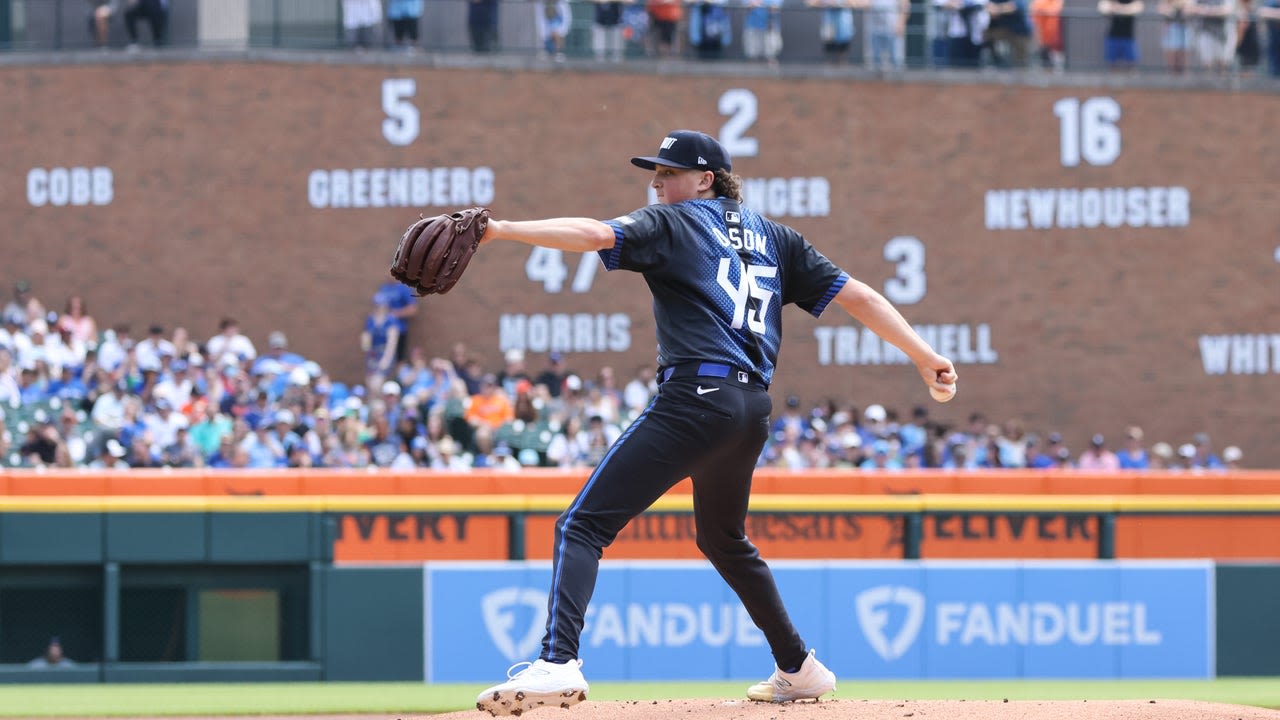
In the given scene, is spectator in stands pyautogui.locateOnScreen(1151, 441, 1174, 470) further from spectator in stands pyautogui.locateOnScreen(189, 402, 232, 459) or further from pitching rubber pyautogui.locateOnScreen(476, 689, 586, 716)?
pitching rubber pyautogui.locateOnScreen(476, 689, 586, 716)

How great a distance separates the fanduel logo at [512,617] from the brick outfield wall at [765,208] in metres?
9.84

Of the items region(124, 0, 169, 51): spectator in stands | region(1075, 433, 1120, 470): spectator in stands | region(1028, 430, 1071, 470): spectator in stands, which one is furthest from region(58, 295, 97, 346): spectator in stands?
region(1075, 433, 1120, 470): spectator in stands

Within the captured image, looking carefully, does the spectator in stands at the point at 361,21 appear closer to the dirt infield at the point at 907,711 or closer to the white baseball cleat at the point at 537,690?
the dirt infield at the point at 907,711

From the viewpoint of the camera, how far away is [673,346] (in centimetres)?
557

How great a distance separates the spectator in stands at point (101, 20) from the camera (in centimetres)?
2175

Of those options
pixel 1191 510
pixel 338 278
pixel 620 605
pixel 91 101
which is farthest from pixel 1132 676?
pixel 91 101

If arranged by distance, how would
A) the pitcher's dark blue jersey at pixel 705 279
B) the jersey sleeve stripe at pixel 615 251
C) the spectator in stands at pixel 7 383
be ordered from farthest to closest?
the spectator in stands at pixel 7 383 < the pitcher's dark blue jersey at pixel 705 279 < the jersey sleeve stripe at pixel 615 251

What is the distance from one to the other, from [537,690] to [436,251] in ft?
4.68

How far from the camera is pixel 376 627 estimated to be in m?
12.0

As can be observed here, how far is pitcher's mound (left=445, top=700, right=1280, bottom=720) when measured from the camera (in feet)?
18.8

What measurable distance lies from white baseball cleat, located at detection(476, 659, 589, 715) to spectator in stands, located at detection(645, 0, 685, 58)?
16876mm

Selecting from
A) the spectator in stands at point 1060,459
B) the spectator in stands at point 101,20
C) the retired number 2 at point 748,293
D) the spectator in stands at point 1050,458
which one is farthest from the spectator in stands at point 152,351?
the retired number 2 at point 748,293

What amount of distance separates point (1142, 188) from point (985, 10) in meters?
3.20

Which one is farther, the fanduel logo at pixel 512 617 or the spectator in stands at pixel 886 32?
the spectator in stands at pixel 886 32
